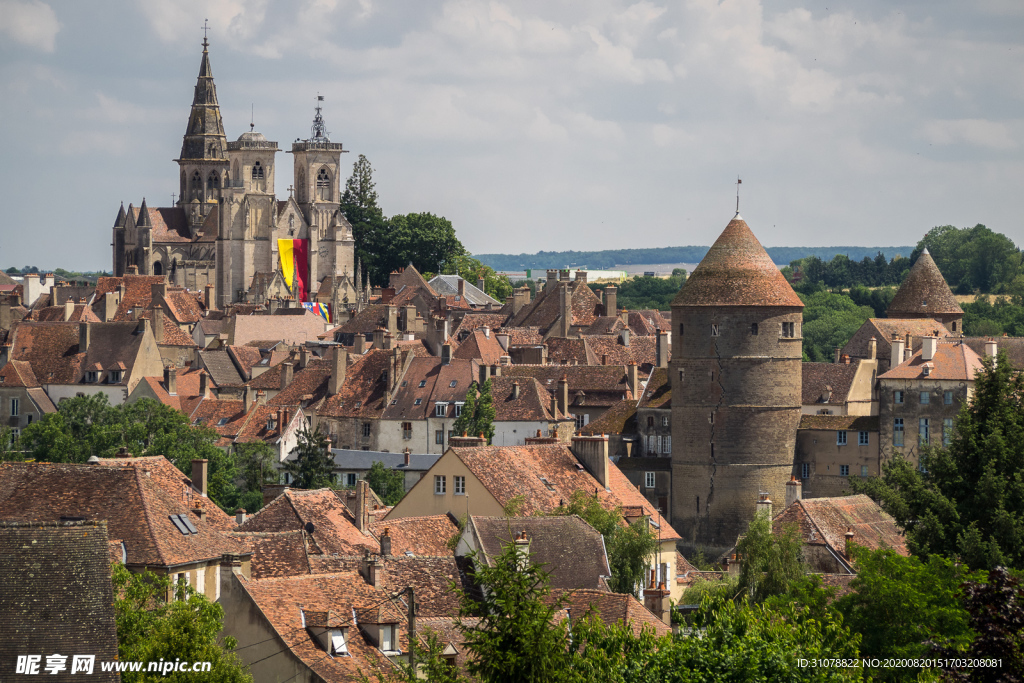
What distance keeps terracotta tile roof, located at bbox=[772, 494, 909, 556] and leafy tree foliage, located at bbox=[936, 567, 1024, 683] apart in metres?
28.1

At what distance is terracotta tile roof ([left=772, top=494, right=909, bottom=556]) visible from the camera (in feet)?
174

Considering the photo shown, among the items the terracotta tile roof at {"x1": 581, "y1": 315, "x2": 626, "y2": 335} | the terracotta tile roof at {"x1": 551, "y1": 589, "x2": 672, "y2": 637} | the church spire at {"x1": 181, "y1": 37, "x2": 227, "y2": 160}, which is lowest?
the terracotta tile roof at {"x1": 551, "y1": 589, "x2": 672, "y2": 637}

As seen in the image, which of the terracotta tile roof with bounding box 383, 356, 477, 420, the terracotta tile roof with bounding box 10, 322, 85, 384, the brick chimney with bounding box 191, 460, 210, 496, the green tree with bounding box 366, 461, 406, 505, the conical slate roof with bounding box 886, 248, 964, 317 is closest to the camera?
the brick chimney with bounding box 191, 460, 210, 496

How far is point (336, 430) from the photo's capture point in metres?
84.3

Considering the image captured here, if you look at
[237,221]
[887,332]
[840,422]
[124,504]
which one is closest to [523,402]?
[840,422]

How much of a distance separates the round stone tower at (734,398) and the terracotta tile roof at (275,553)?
1310 inches

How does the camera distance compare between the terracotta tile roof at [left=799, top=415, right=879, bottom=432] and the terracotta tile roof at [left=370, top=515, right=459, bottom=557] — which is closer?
the terracotta tile roof at [left=370, top=515, right=459, bottom=557]

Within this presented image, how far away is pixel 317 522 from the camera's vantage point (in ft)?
147

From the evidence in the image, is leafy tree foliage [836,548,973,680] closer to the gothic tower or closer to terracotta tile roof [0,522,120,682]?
terracotta tile roof [0,522,120,682]

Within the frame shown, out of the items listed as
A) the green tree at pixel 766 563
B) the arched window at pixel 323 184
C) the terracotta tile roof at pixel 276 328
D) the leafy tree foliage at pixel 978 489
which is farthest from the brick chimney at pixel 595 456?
the arched window at pixel 323 184

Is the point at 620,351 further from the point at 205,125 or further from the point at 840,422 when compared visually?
the point at 205,125

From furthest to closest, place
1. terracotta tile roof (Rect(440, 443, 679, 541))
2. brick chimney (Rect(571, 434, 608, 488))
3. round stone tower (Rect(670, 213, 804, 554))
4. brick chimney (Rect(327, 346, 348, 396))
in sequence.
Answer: brick chimney (Rect(327, 346, 348, 396)), round stone tower (Rect(670, 213, 804, 554)), brick chimney (Rect(571, 434, 608, 488)), terracotta tile roof (Rect(440, 443, 679, 541))

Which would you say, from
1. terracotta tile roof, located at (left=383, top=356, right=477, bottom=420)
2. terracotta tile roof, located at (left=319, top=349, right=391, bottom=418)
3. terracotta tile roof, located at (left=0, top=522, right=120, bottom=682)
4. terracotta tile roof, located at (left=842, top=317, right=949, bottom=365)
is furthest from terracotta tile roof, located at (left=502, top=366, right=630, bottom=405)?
terracotta tile roof, located at (left=0, top=522, right=120, bottom=682)

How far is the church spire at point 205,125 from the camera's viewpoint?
176000mm
